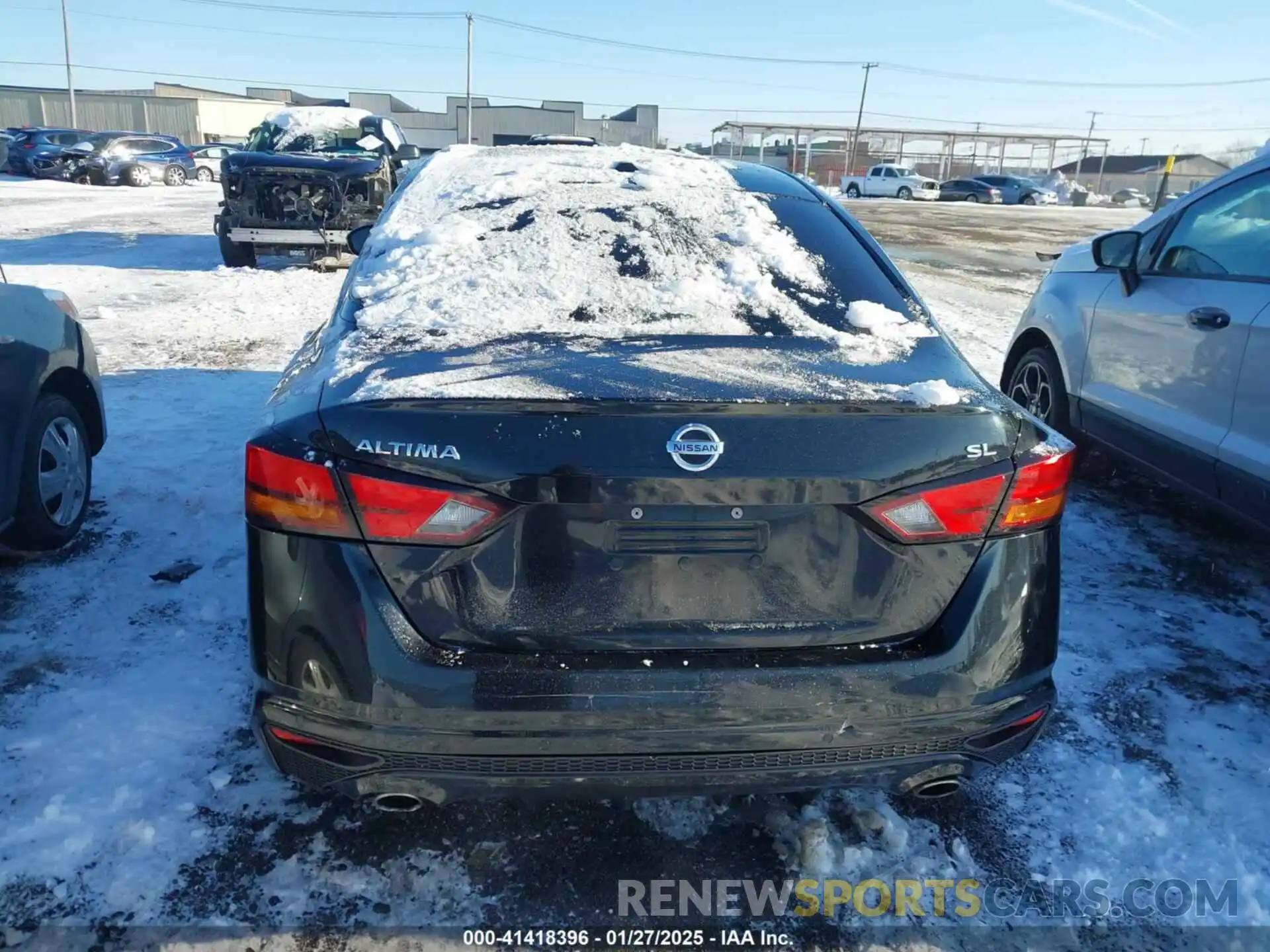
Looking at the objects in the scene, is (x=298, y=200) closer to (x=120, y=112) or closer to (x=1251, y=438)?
(x=1251, y=438)

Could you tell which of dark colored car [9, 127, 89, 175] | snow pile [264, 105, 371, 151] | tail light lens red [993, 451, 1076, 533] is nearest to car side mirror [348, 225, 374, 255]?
tail light lens red [993, 451, 1076, 533]

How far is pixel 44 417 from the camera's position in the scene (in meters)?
→ 3.83

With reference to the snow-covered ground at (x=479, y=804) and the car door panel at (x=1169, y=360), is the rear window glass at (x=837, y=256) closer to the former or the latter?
the snow-covered ground at (x=479, y=804)

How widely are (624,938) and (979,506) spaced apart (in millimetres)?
1272

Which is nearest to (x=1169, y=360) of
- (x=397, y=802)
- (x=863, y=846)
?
(x=863, y=846)

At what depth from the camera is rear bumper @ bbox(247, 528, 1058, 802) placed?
74.0 inches

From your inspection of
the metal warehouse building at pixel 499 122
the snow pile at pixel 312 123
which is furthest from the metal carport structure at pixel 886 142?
the snow pile at pixel 312 123

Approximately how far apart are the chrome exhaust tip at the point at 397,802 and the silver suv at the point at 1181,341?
3.10 m

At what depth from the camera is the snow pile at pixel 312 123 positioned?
12.9m

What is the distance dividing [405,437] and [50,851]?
4.86 feet

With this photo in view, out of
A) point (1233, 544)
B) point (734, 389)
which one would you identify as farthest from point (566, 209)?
point (1233, 544)

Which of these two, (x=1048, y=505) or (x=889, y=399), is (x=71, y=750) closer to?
(x=889, y=399)

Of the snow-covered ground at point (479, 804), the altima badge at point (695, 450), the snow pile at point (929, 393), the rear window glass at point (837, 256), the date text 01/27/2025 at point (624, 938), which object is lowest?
the date text 01/27/2025 at point (624, 938)

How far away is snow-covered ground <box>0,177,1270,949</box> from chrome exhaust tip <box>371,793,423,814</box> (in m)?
0.31
